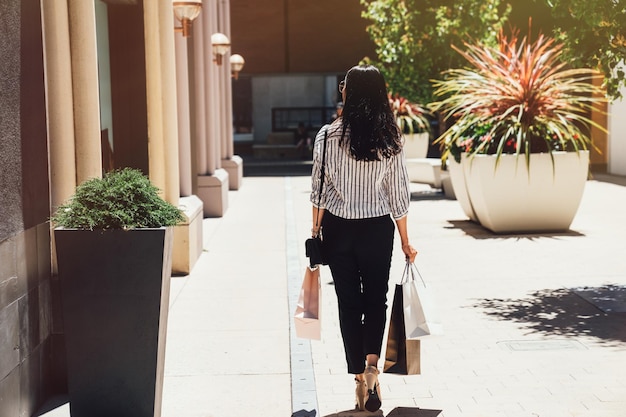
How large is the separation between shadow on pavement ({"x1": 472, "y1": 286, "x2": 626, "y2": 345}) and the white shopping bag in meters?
2.12

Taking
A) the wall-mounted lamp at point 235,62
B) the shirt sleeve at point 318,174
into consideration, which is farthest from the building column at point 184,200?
the wall-mounted lamp at point 235,62

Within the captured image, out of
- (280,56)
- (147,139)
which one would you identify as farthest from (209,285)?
(280,56)

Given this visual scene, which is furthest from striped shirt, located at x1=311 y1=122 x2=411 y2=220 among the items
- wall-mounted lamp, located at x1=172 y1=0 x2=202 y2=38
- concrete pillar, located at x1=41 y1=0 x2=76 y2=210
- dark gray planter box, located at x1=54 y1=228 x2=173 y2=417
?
wall-mounted lamp, located at x1=172 y1=0 x2=202 y2=38

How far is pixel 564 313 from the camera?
804 centimetres

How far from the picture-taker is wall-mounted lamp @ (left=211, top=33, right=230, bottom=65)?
758 inches

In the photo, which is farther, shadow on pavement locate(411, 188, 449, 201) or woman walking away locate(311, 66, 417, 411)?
shadow on pavement locate(411, 188, 449, 201)

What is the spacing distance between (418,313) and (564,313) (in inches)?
117

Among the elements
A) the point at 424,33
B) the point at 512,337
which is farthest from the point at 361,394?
the point at 424,33

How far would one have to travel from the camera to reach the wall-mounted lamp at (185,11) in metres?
12.1

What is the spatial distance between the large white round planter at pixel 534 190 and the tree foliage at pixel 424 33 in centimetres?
742

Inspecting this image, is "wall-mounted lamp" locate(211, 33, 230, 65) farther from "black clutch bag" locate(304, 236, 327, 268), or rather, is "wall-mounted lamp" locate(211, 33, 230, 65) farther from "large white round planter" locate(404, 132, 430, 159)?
"black clutch bag" locate(304, 236, 327, 268)

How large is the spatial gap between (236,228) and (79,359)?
9941 millimetres

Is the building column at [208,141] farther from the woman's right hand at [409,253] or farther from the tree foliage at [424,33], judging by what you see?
the woman's right hand at [409,253]

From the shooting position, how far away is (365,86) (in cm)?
543
